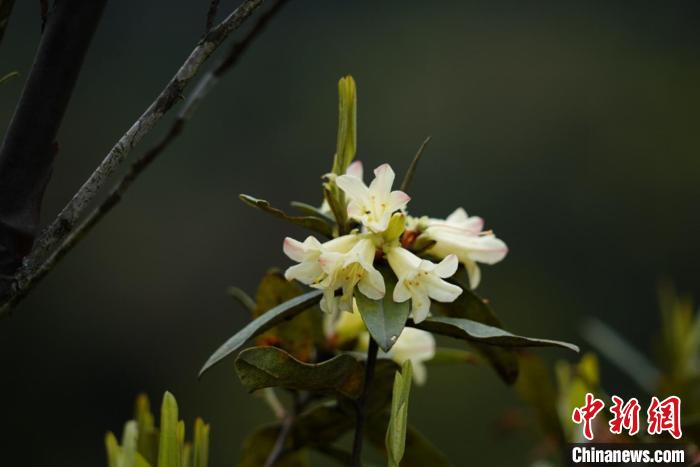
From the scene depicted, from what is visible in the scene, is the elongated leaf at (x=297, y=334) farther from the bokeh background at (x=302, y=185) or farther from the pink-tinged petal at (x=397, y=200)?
the bokeh background at (x=302, y=185)

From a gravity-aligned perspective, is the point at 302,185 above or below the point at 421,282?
above

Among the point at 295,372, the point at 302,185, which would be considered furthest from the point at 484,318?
the point at 302,185

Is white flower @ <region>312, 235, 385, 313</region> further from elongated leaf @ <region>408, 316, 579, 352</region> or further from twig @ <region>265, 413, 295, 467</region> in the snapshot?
twig @ <region>265, 413, 295, 467</region>

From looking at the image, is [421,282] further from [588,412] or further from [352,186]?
[588,412]

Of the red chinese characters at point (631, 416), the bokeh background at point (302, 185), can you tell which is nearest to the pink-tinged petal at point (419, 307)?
the red chinese characters at point (631, 416)

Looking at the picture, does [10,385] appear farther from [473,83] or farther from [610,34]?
[610,34]

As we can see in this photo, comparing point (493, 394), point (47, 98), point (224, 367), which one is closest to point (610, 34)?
point (493, 394)
